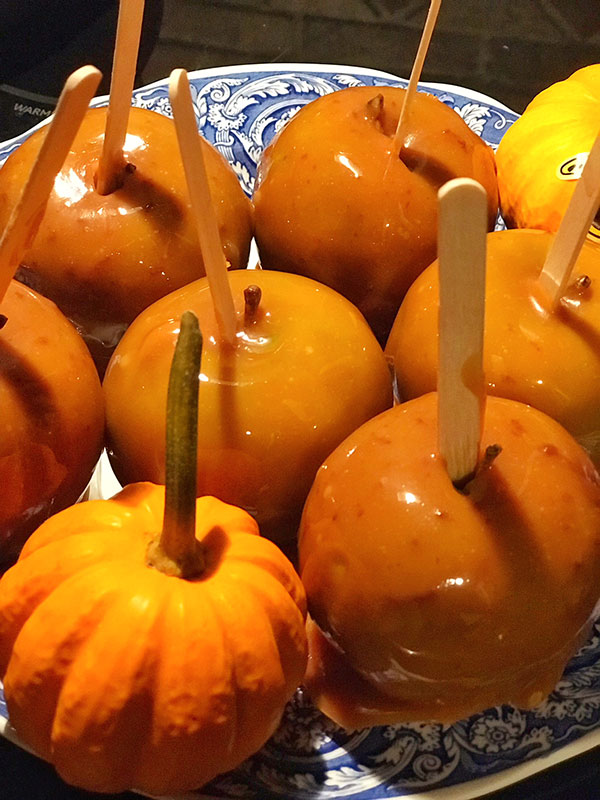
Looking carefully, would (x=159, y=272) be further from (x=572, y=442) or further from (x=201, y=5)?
(x=201, y=5)

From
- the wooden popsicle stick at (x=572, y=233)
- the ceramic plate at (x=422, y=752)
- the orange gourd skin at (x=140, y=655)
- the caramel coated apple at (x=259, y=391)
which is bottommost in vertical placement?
the ceramic plate at (x=422, y=752)

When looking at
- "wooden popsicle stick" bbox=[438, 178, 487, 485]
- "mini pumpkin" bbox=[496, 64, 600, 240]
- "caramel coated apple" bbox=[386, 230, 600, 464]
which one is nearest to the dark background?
"mini pumpkin" bbox=[496, 64, 600, 240]

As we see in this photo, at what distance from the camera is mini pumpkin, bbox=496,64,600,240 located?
0.91m

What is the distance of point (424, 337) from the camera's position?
73 cm

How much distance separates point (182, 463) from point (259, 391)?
0.15 metres

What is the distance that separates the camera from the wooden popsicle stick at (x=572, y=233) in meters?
0.61

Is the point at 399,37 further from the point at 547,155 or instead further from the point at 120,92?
the point at 120,92

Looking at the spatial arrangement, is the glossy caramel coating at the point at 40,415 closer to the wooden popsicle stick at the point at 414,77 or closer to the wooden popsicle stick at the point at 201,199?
the wooden popsicle stick at the point at 201,199

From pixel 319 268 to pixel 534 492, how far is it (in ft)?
1.10

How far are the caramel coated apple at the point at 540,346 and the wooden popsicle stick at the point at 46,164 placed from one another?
32 cm

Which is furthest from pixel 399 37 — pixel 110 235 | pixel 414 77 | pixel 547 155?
pixel 110 235

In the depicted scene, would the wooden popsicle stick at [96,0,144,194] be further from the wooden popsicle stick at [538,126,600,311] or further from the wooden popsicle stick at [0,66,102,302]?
the wooden popsicle stick at [538,126,600,311]

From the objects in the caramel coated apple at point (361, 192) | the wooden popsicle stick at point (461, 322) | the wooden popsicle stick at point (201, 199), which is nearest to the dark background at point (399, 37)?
the caramel coated apple at point (361, 192)

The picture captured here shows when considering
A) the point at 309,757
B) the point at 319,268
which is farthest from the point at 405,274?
the point at 309,757
